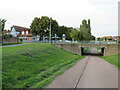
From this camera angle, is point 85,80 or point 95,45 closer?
point 85,80

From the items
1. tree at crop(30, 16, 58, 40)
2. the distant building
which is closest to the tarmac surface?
tree at crop(30, 16, 58, 40)

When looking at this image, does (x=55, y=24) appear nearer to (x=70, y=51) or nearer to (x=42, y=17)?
(x=42, y=17)

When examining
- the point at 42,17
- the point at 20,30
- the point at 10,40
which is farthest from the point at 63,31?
the point at 10,40

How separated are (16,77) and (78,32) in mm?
50832

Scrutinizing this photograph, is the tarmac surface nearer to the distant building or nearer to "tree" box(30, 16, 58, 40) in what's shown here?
"tree" box(30, 16, 58, 40)

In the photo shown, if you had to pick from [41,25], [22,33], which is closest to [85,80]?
[41,25]

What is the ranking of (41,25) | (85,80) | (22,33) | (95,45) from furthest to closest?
(22,33), (41,25), (95,45), (85,80)

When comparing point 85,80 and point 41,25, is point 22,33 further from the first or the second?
point 85,80

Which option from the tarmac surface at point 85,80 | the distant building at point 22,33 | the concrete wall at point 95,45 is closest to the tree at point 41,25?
the concrete wall at point 95,45

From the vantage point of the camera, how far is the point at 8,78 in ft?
32.7

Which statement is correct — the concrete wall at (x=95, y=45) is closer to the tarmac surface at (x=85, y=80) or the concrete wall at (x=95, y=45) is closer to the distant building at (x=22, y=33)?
the tarmac surface at (x=85, y=80)

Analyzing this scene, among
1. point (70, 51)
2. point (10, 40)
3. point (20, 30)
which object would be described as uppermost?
point (20, 30)

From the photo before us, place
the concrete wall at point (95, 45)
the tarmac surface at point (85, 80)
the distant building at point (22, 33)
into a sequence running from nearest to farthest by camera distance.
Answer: the tarmac surface at point (85, 80), the concrete wall at point (95, 45), the distant building at point (22, 33)

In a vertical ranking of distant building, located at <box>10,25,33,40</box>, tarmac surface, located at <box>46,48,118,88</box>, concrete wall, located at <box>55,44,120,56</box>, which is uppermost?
distant building, located at <box>10,25,33,40</box>
